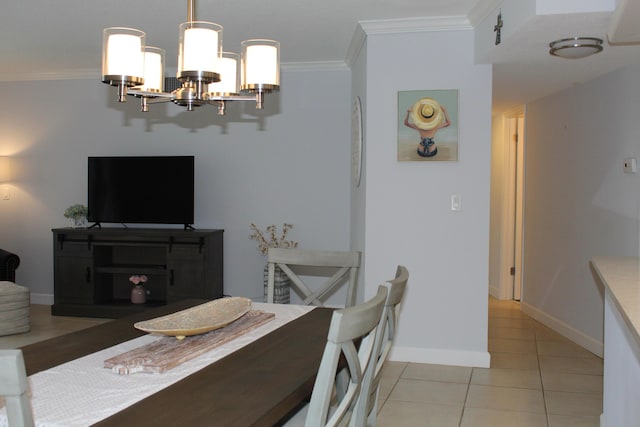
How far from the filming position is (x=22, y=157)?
6.44 meters

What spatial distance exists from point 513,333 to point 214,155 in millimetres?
3250

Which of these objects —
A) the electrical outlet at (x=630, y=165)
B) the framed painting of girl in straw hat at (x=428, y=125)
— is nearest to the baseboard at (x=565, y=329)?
the electrical outlet at (x=630, y=165)

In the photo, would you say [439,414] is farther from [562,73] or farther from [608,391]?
[562,73]

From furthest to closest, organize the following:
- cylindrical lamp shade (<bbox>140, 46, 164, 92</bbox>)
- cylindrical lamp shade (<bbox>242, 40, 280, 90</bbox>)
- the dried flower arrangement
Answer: the dried flower arrangement
cylindrical lamp shade (<bbox>140, 46, 164, 92</bbox>)
cylindrical lamp shade (<bbox>242, 40, 280, 90</bbox>)

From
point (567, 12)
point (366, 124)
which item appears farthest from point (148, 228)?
point (567, 12)

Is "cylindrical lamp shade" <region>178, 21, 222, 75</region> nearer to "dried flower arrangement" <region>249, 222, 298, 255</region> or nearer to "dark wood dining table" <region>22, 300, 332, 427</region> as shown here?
"dark wood dining table" <region>22, 300, 332, 427</region>

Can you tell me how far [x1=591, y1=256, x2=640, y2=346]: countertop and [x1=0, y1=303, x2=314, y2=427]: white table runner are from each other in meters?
1.20

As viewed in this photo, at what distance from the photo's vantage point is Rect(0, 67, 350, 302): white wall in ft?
19.1

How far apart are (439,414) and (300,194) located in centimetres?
293

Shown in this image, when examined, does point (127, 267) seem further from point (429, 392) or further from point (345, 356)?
point (345, 356)

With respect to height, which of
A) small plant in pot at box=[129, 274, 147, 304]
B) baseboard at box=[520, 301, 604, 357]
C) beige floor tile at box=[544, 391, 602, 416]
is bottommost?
beige floor tile at box=[544, 391, 602, 416]

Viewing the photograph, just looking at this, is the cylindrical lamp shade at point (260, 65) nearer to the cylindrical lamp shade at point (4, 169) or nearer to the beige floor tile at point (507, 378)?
the beige floor tile at point (507, 378)

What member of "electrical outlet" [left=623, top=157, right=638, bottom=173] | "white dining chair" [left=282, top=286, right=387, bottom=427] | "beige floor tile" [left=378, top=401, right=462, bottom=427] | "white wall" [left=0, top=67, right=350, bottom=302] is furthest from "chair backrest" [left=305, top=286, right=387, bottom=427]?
"white wall" [left=0, top=67, right=350, bottom=302]

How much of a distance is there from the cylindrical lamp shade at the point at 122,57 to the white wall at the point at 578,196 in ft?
11.5
